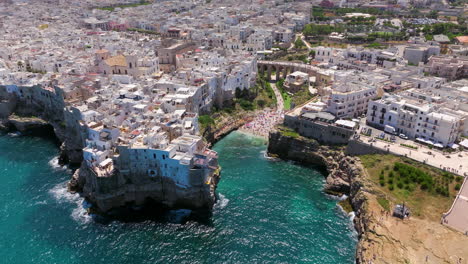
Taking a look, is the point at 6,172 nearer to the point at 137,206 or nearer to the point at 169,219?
the point at 137,206

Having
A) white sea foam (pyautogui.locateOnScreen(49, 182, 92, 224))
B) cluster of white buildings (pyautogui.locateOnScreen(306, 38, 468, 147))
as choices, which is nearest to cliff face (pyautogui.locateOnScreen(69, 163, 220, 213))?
white sea foam (pyautogui.locateOnScreen(49, 182, 92, 224))

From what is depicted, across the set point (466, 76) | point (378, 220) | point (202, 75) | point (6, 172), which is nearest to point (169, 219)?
point (378, 220)

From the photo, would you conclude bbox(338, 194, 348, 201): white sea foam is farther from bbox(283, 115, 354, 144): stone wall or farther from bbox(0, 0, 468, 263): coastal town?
bbox(283, 115, 354, 144): stone wall

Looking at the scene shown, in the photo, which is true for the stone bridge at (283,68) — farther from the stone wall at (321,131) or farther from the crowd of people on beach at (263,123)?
the stone wall at (321,131)

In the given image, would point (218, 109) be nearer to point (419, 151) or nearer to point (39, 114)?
point (39, 114)

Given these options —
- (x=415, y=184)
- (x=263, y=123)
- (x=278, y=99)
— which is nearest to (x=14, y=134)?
(x=263, y=123)

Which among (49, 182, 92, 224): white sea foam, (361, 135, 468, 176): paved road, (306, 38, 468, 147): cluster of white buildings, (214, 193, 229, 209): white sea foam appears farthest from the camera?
(306, 38, 468, 147): cluster of white buildings

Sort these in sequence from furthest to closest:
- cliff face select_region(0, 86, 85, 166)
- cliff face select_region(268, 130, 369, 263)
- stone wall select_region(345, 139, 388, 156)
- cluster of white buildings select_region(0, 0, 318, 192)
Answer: cliff face select_region(0, 86, 85, 166)
stone wall select_region(345, 139, 388, 156)
cluster of white buildings select_region(0, 0, 318, 192)
cliff face select_region(268, 130, 369, 263)
